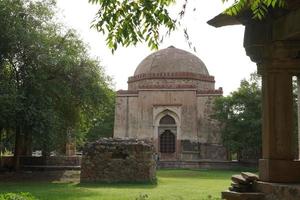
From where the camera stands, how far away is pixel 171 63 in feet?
104

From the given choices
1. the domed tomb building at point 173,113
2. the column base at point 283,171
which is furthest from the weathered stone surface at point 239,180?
the domed tomb building at point 173,113

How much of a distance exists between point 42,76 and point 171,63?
1658 centimetres

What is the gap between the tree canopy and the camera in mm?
15305

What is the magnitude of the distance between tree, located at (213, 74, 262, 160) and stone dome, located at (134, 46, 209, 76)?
4855mm

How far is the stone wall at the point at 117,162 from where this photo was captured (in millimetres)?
14844

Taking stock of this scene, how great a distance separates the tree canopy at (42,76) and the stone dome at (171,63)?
12.7 metres

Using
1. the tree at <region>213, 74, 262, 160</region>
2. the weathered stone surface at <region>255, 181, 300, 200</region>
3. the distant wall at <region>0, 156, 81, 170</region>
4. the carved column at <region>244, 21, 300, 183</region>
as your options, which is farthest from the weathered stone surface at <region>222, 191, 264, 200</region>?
the tree at <region>213, 74, 262, 160</region>

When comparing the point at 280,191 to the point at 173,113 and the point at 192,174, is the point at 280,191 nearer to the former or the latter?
the point at 192,174

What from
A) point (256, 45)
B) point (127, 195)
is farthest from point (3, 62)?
point (256, 45)

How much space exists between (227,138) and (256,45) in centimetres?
2195

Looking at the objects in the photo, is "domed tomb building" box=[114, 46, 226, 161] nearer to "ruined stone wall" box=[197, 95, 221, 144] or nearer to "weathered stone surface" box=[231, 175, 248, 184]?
"ruined stone wall" box=[197, 95, 221, 144]

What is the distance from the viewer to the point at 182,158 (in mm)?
28625

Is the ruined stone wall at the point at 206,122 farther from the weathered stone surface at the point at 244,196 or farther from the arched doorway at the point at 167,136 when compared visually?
the weathered stone surface at the point at 244,196

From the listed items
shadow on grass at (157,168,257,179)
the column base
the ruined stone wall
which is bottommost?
shadow on grass at (157,168,257,179)
